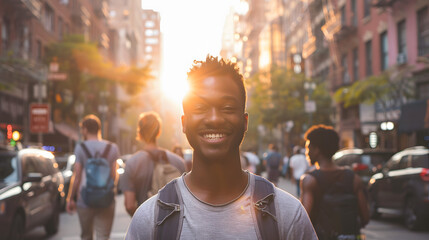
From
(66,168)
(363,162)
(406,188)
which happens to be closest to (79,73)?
(66,168)

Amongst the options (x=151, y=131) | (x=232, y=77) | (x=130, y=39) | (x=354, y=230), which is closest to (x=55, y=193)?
(x=151, y=131)

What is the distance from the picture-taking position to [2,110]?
1305 inches

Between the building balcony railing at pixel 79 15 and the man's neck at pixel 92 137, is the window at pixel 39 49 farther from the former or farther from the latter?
the man's neck at pixel 92 137

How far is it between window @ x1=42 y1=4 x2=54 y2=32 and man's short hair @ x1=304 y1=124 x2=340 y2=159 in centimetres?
3953

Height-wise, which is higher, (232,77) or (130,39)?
(130,39)

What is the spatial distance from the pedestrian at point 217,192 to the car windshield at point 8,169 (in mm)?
8925

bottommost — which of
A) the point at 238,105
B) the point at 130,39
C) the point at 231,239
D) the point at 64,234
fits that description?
the point at 64,234

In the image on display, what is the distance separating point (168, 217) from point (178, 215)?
0.04m

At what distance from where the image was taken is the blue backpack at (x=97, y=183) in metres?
7.62

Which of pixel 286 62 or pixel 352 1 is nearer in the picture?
pixel 352 1

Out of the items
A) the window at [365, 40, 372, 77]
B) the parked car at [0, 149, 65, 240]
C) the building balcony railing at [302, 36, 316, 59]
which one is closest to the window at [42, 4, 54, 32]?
the building balcony railing at [302, 36, 316, 59]

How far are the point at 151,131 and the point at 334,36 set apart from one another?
1419 inches

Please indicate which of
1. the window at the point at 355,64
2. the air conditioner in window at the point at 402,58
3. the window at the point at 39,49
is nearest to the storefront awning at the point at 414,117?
the air conditioner in window at the point at 402,58

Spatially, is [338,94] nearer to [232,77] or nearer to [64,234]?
[64,234]
